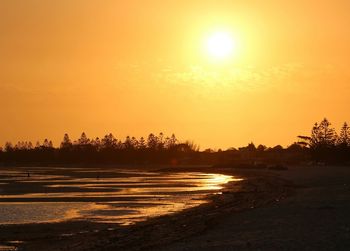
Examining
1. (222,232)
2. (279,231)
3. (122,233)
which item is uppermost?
(279,231)

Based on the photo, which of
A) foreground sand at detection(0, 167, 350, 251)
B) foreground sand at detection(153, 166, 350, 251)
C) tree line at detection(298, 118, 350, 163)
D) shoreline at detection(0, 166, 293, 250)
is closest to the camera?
foreground sand at detection(153, 166, 350, 251)

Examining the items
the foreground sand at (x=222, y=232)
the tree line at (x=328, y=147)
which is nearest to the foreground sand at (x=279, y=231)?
the foreground sand at (x=222, y=232)

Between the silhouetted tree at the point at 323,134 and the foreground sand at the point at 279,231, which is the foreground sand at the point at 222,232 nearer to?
the foreground sand at the point at 279,231

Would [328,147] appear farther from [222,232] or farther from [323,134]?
[222,232]

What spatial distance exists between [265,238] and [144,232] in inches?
240

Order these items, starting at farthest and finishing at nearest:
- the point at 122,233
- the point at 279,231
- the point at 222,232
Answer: the point at 122,233 < the point at 222,232 < the point at 279,231

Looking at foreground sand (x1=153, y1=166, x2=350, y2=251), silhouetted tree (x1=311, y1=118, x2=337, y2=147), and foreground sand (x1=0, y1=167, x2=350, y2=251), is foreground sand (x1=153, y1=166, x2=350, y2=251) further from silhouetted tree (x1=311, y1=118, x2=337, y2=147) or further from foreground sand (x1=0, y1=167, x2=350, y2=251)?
silhouetted tree (x1=311, y1=118, x2=337, y2=147)

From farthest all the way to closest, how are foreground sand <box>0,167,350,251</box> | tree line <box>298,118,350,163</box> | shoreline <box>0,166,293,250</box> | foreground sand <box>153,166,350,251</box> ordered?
tree line <box>298,118,350,163</box>, shoreline <box>0,166,293,250</box>, foreground sand <box>0,167,350,251</box>, foreground sand <box>153,166,350,251</box>

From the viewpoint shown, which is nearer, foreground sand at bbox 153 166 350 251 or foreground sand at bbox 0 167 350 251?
foreground sand at bbox 153 166 350 251

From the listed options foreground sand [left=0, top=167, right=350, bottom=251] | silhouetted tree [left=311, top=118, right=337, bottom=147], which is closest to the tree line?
silhouetted tree [left=311, top=118, right=337, bottom=147]

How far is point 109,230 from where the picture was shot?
25.9 m

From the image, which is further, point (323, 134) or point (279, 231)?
point (323, 134)

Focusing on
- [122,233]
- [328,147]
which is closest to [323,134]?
[328,147]

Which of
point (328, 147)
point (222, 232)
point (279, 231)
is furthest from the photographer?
point (328, 147)
